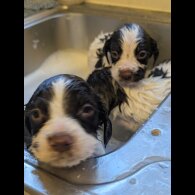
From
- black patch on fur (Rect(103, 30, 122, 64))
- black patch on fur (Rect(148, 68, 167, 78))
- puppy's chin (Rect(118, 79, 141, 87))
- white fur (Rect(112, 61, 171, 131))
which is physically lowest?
Answer: white fur (Rect(112, 61, 171, 131))

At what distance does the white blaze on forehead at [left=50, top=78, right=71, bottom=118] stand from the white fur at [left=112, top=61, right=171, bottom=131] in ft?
1.12

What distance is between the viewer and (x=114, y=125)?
1.09 meters

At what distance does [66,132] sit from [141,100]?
494mm

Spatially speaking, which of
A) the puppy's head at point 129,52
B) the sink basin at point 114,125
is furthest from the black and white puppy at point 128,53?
the sink basin at point 114,125

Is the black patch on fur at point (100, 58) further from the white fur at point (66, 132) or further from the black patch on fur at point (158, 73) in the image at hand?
the white fur at point (66, 132)

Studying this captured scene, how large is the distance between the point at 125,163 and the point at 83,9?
1033 mm

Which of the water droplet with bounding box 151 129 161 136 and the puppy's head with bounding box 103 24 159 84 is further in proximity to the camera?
the puppy's head with bounding box 103 24 159 84

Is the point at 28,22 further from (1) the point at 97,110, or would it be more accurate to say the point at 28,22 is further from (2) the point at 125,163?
(2) the point at 125,163

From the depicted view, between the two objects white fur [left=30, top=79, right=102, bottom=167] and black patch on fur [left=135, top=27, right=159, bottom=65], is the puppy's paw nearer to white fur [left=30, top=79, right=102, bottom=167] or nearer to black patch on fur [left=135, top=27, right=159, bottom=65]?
black patch on fur [left=135, top=27, right=159, bottom=65]

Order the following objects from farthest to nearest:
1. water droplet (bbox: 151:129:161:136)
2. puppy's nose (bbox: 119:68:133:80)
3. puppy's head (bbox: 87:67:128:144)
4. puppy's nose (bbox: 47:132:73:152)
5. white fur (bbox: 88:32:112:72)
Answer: white fur (bbox: 88:32:112:72) → puppy's nose (bbox: 119:68:133:80) → puppy's head (bbox: 87:67:128:144) → water droplet (bbox: 151:129:161:136) → puppy's nose (bbox: 47:132:73:152)

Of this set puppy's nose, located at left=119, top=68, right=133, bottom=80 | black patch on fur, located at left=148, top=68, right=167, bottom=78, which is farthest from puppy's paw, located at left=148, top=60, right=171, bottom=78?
puppy's nose, located at left=119, top=68, right=133, bottom=80

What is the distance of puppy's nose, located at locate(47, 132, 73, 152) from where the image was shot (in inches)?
25.8

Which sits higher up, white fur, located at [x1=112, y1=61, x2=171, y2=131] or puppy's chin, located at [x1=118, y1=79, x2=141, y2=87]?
puppy's chin, located at [x1=118, y1=79, x2=141, y2=87]
